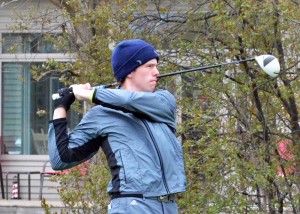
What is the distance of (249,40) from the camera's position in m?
6.58

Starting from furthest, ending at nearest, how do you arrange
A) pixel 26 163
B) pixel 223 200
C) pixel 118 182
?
pixel 26 163
pixel 223 200
pixel 118 182

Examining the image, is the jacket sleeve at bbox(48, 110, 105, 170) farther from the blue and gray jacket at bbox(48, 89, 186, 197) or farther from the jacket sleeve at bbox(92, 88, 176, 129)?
the jacket sleeve at bbox(92, 88, 176, 129)

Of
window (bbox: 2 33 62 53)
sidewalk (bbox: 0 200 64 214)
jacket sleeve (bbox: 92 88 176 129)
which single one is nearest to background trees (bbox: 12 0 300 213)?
jacket sleeve (bbox: 92 88 176 129)

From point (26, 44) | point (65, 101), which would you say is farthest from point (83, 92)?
point (26, 44)

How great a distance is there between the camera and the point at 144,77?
4.01m

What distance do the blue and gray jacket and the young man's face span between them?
47 millimetres

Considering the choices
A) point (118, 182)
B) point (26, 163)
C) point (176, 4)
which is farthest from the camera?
point (26, 163)

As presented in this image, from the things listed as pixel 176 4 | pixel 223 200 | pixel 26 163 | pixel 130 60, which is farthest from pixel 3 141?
pixel 130 60

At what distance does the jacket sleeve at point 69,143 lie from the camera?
12.9 ft

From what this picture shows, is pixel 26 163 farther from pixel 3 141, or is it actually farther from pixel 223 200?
pixel 223 200

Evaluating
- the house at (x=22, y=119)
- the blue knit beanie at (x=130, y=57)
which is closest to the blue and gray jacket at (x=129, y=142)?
the blue knit beanie at (x=130, y=57)

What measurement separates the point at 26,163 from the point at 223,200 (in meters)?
10.2

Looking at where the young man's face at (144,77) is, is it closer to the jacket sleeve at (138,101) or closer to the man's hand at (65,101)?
the jacket sleeve at (138,101)

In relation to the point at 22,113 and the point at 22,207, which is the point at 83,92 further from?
the point at 22,113
